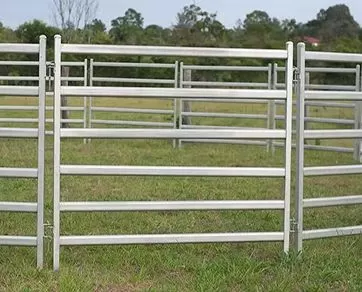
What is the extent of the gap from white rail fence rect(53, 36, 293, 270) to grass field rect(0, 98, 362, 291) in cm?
20

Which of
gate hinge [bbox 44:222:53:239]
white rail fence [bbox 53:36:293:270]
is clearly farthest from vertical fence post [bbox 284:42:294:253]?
gate hinge [bbox 44:222:53:239]

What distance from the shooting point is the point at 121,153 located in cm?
1132

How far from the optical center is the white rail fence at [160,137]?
4.52 m

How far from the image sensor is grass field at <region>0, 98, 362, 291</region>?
4.34 m

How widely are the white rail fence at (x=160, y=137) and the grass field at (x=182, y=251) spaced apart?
0.20 m

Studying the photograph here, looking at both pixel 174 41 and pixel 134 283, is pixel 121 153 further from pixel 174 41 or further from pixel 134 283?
pixel 174 41

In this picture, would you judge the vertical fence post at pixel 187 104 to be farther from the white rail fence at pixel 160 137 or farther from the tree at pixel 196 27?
the tree at pixel 196 27

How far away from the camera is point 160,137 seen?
4.68 metres

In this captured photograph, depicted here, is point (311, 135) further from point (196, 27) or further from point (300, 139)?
point (196, 27)

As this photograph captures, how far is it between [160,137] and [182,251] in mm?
1000

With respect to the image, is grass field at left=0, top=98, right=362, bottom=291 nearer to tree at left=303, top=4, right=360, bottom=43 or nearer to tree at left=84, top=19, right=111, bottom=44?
tree at left=84, top=19, right=111, bottom=44

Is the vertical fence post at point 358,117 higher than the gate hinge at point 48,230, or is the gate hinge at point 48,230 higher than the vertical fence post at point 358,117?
the vertical fence post at point 358,117

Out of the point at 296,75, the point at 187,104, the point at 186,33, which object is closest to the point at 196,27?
the point at 186,33

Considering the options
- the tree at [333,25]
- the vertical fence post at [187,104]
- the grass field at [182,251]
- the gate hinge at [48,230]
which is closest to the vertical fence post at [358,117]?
the grass field at [182,251]
